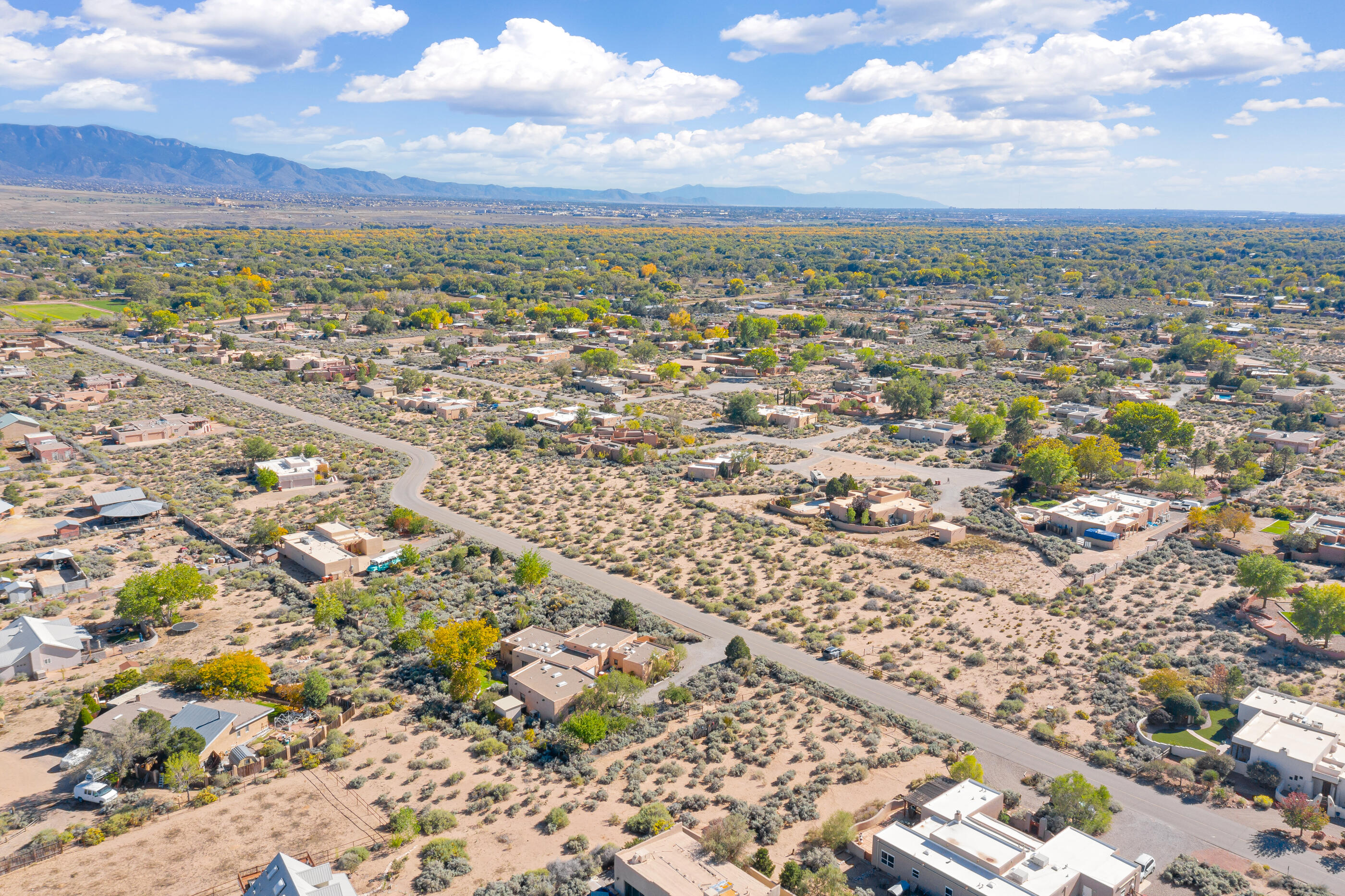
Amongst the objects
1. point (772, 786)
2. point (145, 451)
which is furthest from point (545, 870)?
point (145, 451)

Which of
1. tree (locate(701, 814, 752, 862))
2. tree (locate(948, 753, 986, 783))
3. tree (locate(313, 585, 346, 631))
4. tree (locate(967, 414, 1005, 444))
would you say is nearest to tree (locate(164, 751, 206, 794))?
tree (locate(313, 585, 346, 631))

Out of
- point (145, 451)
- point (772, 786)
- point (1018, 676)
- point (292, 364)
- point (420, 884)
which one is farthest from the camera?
point (292, 364)

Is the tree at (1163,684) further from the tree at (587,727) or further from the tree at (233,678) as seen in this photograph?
the tree at (233,678)

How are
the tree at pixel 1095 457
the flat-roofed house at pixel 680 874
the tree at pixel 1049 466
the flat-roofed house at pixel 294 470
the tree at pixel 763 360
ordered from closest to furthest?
the flat-roofed house at pixel 680 874 < the tree at pixel 1049 466 < the flat-roofed house at pixel 294 470 < the tree at pixel 1095 457 < the tree at pixel 763 360

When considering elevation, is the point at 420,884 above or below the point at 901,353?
below

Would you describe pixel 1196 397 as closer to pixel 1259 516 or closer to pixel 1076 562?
pixel 1259 516

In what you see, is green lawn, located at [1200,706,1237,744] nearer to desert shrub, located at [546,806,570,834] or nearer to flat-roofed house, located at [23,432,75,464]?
desert shrub, located at [546,806,570,834]

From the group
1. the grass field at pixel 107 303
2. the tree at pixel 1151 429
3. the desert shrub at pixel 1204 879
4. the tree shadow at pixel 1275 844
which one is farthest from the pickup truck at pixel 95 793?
the grass field at pixel 107 303
